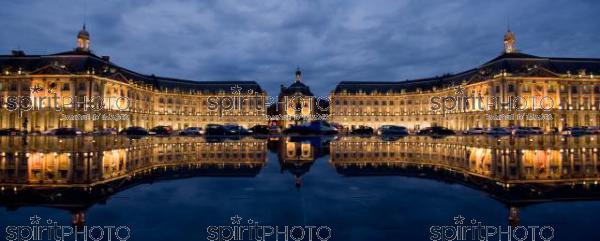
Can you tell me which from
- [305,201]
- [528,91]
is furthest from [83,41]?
[528,91]

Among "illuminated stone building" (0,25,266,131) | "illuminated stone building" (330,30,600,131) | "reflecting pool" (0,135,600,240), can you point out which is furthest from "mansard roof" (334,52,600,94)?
"illuminated stone building" (0,25,266,131)

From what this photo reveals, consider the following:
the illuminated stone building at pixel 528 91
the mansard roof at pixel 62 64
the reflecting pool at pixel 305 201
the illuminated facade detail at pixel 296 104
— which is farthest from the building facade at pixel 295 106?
the reflecting pool at pixel 305 201

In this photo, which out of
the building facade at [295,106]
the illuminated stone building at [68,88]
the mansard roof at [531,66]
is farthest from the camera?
the building facade at [295,106]

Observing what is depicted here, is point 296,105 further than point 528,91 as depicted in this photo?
Yes

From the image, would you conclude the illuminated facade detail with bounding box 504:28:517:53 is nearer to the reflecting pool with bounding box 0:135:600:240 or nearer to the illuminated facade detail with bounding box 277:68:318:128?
the illuminated facade detail with bounding box 277:68:318:128

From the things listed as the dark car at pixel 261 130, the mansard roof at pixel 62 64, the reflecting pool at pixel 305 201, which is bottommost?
the reflecting pool at pixel 305 201

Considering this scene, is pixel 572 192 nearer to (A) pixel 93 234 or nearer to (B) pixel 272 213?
(B) pixel 272 213

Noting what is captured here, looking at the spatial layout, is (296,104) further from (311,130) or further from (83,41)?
(311,130)

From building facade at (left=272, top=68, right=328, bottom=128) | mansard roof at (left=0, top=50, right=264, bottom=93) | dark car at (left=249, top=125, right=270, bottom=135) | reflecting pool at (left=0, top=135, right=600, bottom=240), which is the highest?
mansard roof at (left=0, top=50, right=264, bottom=93)

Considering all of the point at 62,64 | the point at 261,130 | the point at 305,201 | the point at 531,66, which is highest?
the point at 62,64

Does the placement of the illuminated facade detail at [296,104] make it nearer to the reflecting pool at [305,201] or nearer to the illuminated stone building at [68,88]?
the illuminated stone building at [68,88]

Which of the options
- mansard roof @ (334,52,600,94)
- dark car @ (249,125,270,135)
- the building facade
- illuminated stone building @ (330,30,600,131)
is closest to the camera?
dark car @ (249,125,270,135)

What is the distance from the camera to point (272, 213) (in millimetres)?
4941

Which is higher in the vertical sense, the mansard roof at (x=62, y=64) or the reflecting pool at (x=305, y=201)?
the mansard roof at (x=62, y=64)
